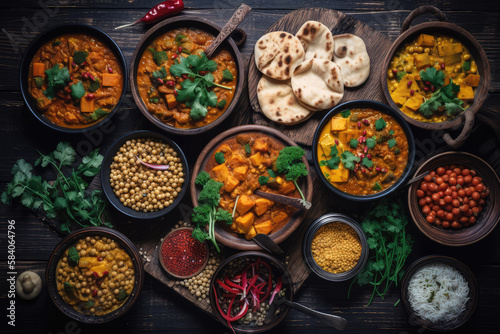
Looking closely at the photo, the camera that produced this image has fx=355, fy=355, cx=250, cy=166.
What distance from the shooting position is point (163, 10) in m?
3.90

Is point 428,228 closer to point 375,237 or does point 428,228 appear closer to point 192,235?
point 375,237

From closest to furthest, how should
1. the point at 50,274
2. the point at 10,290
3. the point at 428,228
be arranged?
the point at 50,274 < the point at 428,228 < the point at 10,290

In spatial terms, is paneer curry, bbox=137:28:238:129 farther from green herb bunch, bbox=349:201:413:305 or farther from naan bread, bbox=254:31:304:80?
green herb bunch, bbox=349:201:413:305

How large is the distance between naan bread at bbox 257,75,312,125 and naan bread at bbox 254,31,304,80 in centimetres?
10

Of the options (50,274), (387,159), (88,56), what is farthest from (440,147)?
(50,274)

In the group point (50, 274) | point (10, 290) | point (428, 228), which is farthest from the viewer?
point (10, 290)

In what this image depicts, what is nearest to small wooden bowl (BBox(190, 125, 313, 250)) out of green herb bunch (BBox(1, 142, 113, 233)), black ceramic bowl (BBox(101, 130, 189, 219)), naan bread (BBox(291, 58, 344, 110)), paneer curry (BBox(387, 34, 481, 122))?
black ceramic bowl (BBox(101, 130, 189, 219))

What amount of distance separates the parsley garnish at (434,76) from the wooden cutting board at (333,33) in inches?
18.4

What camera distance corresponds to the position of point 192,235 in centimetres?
370

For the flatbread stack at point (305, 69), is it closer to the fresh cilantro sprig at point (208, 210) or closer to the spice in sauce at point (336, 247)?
the fresh cilantro sprig at point (208, 210)

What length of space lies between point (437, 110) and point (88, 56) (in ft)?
12.3

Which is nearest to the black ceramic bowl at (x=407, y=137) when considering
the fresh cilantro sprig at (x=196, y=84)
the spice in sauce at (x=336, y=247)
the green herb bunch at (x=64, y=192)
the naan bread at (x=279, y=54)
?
the spice in sauce at (x=336, y=247)

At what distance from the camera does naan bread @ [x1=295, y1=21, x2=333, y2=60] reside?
372 cm

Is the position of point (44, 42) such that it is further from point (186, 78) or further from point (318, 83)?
point (318, 83)
